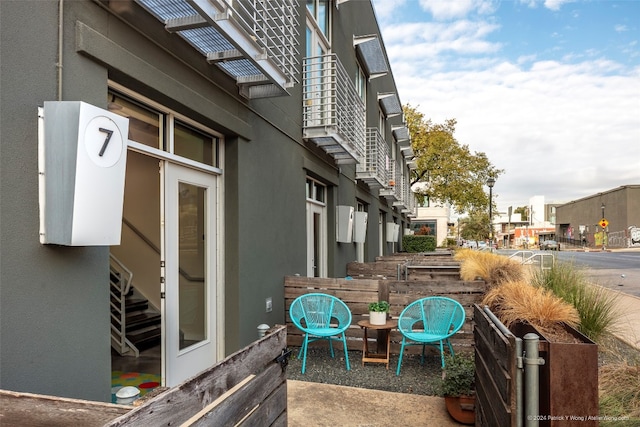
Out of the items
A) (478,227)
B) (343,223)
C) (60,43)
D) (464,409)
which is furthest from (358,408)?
(478,227)

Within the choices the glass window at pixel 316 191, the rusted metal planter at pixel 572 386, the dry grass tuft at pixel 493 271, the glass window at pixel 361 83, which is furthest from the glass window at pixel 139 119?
the glass window at pixel 361 83

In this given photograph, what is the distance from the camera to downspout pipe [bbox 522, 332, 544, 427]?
6.64ft

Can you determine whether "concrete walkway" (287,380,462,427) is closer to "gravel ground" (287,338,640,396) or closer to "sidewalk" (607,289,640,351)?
"gravel ground" (287,338,640,396)

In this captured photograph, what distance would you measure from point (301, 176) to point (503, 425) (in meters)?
5.22

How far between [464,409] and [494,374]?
1355 millimetres

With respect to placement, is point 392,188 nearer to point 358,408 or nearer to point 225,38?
point 358,408

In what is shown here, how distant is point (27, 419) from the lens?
155 cm

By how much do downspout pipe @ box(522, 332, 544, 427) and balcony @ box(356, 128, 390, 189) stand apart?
9127 millimetres

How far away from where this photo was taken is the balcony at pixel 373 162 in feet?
36.4

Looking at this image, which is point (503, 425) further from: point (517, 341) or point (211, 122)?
point (211, 122)

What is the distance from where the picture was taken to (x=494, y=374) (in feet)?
8.07

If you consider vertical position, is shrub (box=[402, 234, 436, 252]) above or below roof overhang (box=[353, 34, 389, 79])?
below

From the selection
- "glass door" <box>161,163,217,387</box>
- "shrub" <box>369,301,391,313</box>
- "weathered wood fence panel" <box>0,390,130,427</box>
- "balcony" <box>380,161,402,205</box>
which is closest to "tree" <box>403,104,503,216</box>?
"balcony" <box>380,161,402,205</box>

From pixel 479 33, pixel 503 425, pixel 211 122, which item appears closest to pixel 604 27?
pixel 479 33
